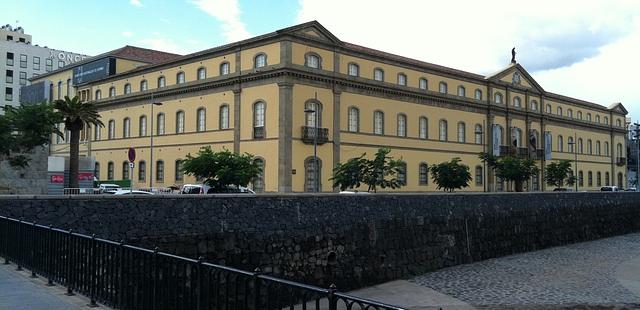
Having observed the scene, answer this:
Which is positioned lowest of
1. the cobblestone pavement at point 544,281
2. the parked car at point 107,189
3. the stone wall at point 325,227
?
the cobblestone pavement at point 544,281

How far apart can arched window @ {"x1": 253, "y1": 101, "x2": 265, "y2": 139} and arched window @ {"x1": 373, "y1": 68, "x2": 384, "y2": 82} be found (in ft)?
34.3

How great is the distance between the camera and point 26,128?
3316cm

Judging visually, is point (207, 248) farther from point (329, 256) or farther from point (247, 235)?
point (329, 256)

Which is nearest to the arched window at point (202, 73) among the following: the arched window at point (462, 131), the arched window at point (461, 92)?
the arched window at point (461, 92)

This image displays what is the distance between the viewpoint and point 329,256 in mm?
21500

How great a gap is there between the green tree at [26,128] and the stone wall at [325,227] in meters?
20.2

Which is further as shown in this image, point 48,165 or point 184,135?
point 184,135

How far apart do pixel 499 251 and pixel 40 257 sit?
26.9 metres

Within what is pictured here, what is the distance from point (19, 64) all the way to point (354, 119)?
73.5 metres

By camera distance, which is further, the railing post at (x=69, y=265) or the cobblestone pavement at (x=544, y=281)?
the cobblestone pavement at (x=544, y=281)

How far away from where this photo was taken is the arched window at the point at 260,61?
41.1 meters

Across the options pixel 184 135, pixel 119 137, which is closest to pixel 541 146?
pixel 184 135

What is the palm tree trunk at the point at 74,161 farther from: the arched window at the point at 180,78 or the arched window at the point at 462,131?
the arched window at the point at 462,131

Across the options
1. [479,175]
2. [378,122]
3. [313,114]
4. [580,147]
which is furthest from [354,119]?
[580,147]
